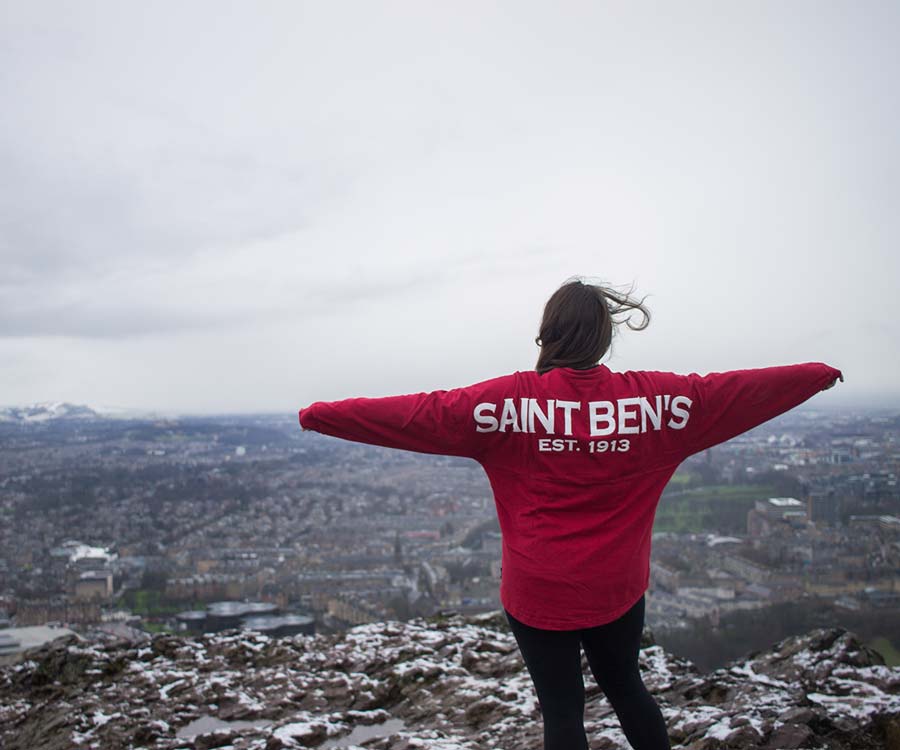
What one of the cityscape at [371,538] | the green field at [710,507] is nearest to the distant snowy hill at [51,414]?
the cityscape at [371,538]

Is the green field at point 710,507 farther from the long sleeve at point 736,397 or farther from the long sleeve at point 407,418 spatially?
the long sleeve at point 407,418

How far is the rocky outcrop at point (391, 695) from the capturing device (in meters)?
3.15

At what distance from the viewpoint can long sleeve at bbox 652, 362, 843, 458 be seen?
1.91 meters

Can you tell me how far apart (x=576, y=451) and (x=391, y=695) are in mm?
3344

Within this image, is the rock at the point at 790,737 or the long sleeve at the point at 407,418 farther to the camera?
the rock at the point at 790,737

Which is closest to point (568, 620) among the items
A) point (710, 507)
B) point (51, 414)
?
point (710, 507)

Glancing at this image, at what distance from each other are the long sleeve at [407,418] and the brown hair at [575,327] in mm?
195

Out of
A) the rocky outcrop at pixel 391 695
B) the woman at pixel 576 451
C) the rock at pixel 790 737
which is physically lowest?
the rocky outcrop at pixel 391 695

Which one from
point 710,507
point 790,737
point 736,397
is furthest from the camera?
point 710,507

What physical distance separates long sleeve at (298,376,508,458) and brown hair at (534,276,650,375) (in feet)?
0.64

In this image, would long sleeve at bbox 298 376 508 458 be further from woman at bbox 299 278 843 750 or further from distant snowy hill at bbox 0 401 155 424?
distant snowy hill at bbox 0 401 155 424

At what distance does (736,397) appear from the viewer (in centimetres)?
194

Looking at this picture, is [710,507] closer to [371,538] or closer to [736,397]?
[371,538]

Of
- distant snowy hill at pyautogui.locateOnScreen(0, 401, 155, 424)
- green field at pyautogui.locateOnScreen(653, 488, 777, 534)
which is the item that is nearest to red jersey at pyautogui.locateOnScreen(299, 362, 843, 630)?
green field at pyautogui.locateOnScreen(653, 488, 777, 534)
